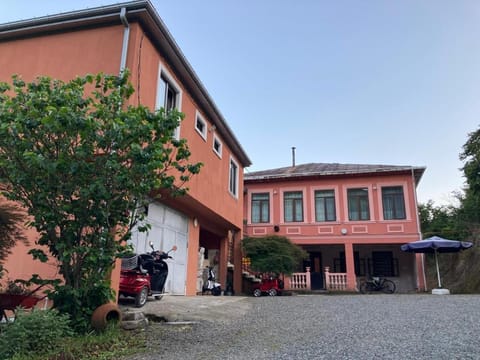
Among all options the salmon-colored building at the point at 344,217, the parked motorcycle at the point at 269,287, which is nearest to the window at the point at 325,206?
the salmon-colored building at the point at 344,217

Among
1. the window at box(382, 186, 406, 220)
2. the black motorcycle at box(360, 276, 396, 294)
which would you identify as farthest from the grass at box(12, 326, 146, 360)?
the window at box(382, 186, 406, 220)

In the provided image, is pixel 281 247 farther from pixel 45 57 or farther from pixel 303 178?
pixel 45 57

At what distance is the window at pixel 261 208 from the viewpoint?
18.7 meters

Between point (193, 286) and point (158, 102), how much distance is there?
5.61 metres

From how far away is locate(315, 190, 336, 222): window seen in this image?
58.6ft

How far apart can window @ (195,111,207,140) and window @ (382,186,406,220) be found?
10300 mm

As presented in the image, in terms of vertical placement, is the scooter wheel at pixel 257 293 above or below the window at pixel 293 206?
below

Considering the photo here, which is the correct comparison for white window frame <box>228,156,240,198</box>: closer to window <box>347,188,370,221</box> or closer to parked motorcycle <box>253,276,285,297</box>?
parked motorcycle <box>253,276,285,297</box>

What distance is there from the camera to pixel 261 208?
1888cm

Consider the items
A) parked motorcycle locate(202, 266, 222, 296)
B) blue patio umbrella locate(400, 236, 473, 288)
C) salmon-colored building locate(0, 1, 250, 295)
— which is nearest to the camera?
salmon-colored building locate(0, 1, 250, 295)

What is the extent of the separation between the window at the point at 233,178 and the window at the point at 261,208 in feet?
15.7

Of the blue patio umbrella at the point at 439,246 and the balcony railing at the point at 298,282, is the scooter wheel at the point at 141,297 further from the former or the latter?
the balcony railing at the point at 298,282

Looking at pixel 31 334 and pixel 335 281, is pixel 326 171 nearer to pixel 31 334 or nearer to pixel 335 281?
pixel 335 281

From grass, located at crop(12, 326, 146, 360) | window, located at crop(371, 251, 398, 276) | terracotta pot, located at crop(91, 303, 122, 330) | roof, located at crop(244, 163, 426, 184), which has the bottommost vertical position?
grass, located at crop(12, 326, 146, 360)
